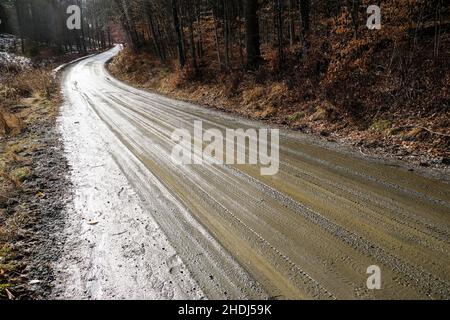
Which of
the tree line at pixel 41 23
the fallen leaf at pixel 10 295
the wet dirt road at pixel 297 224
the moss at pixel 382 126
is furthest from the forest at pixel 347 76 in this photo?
the tree line at pixel 41 23

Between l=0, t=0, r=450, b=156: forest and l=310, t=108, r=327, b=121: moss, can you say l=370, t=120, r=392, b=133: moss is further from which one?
l=310, t=108, r=327, b=121: moss

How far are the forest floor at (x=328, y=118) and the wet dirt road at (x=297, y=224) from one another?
39.3 inches

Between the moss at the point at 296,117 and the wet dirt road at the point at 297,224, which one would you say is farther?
the moss at the point at 296,117

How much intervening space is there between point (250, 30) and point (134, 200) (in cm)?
1223

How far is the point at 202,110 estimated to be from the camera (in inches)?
505

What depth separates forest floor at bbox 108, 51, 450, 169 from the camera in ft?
22.1

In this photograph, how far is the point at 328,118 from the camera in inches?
371

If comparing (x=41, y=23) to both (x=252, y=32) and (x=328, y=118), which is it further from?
(x=328, y=118)

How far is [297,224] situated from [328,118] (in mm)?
5730

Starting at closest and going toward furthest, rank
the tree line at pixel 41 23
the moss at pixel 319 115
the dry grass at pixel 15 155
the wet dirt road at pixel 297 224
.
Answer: the wet dirt road at pixel 297 224 < the dry grass at pixel 15 155 < the moss at pixel 319 115 < the tree line at pixel 41 23

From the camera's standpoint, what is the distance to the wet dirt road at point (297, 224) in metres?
3.41

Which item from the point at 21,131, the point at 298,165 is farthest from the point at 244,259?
the point at 21,131

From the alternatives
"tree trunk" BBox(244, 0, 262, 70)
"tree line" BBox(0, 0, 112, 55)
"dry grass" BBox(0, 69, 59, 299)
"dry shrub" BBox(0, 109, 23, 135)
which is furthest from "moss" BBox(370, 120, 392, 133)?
"tree line" BBox(0, 0, 112, 55)

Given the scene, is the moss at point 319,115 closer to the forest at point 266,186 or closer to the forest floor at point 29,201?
the forest at point 266,186
